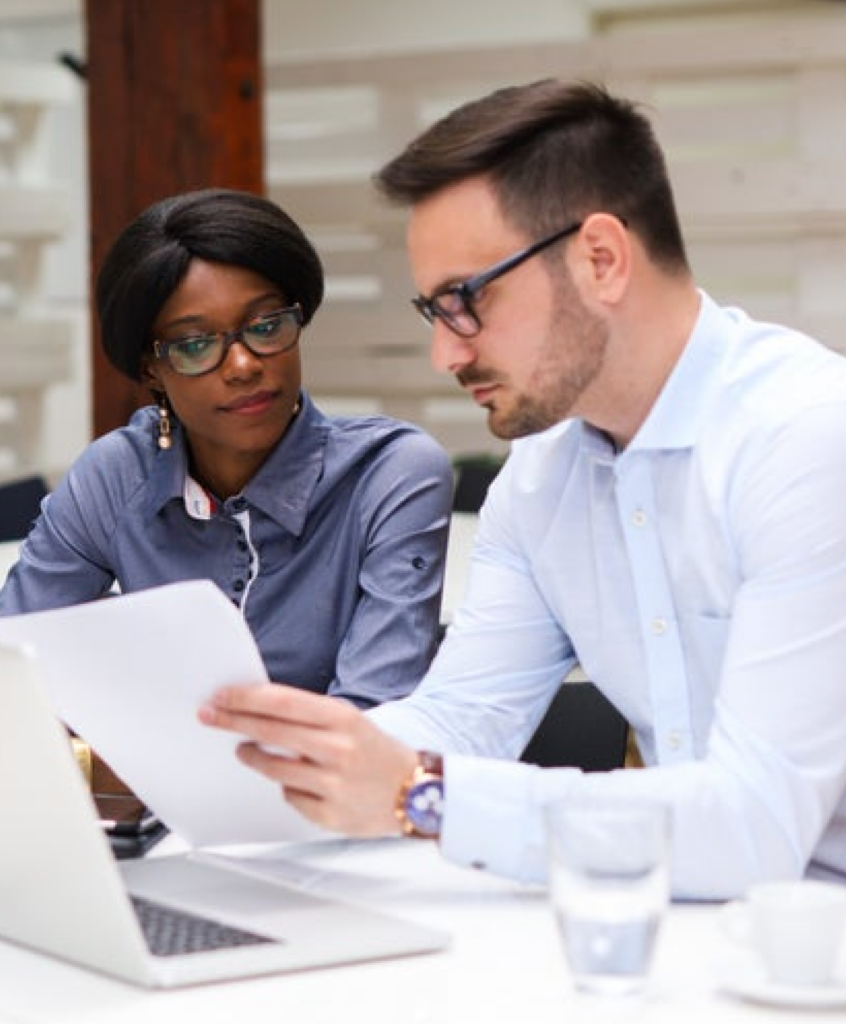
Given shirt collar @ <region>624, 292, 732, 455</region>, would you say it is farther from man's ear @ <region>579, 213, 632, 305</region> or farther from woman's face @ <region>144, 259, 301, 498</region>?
woman's face @ <region>144, 259, 301, 498</region>

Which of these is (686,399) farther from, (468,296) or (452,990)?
(452,990)

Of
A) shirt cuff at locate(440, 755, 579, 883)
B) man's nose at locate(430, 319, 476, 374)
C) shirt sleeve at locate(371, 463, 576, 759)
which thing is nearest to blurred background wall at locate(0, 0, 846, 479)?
shirt sleeve at locate(371, 463, 576, 759)

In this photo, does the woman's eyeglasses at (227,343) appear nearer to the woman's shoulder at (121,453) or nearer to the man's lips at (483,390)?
the woman's shoulder at (121,453)

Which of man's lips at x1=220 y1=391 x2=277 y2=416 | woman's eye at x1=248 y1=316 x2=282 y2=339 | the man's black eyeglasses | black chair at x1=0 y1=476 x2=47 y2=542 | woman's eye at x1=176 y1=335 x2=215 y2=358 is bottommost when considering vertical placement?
black chair at x1=0 y1=476 x2=47 y2=542

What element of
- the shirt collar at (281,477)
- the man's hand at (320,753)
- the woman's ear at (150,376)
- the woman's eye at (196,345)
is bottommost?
the man's hand at (320,753)

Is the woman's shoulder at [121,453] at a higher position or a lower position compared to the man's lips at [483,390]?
lower

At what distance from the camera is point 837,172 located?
539 cm

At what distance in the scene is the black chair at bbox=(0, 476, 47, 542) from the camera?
3971mm

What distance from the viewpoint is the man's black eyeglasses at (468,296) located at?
1.75 meters

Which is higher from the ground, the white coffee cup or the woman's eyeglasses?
the woman's eyeglasses

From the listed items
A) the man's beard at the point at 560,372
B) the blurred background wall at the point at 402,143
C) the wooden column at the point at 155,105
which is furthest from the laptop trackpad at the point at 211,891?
the blurred background wall at the point at 402,143

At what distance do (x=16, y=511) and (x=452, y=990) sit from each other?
109 inches

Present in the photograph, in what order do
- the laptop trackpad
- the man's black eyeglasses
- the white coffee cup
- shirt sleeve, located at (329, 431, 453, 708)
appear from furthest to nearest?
shirt sleeve, located at (329, 431, 453, 708)
the man's black eyeglasses
the laptop trackpad
the white coffee cup

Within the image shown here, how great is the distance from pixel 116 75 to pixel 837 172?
1875 millimetres
